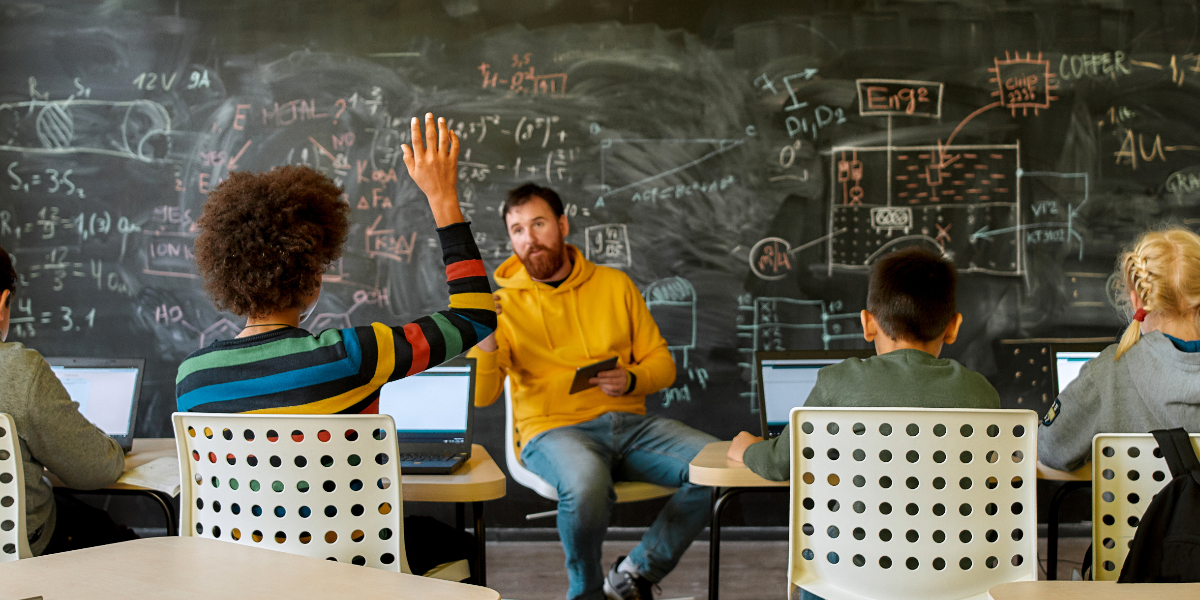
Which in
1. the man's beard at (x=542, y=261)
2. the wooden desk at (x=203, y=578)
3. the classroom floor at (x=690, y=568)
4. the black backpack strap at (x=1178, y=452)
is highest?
the man's beard at (x=542, y=261)

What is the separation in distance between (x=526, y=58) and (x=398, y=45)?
1.94 ft

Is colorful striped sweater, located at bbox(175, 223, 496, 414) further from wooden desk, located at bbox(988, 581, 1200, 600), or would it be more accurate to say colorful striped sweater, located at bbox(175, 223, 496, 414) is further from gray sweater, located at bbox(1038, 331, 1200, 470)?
gray sweater, located at bbox(1038, 331, 1200, 470)

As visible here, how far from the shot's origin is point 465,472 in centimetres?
184

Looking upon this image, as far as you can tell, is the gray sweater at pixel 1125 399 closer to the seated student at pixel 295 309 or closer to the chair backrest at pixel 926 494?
the chair backrest at pixel 926 494

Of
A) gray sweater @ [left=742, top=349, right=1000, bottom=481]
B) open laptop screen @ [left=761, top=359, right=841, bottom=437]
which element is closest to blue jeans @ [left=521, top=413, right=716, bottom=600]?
open laptop screen @ [left=761, top=359, right=841, bottom=437]

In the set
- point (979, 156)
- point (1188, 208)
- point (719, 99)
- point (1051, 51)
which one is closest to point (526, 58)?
point (719, 99)

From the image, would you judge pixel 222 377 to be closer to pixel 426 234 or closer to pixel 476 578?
pixel 476 578

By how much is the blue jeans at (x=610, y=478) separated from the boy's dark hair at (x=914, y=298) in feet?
2.91

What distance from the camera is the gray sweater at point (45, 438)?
66.6 inches

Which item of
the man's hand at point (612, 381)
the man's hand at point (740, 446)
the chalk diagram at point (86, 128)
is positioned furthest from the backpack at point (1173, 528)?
the chalk diagram at point (86, 128)

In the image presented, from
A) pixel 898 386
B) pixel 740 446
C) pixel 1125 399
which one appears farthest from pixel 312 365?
pixel 1125 399

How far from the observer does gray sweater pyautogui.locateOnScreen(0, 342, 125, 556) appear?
1690 millimetres

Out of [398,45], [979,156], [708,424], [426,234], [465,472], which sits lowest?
[708,424]

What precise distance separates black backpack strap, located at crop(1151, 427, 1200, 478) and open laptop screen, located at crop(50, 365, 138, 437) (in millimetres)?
2603
